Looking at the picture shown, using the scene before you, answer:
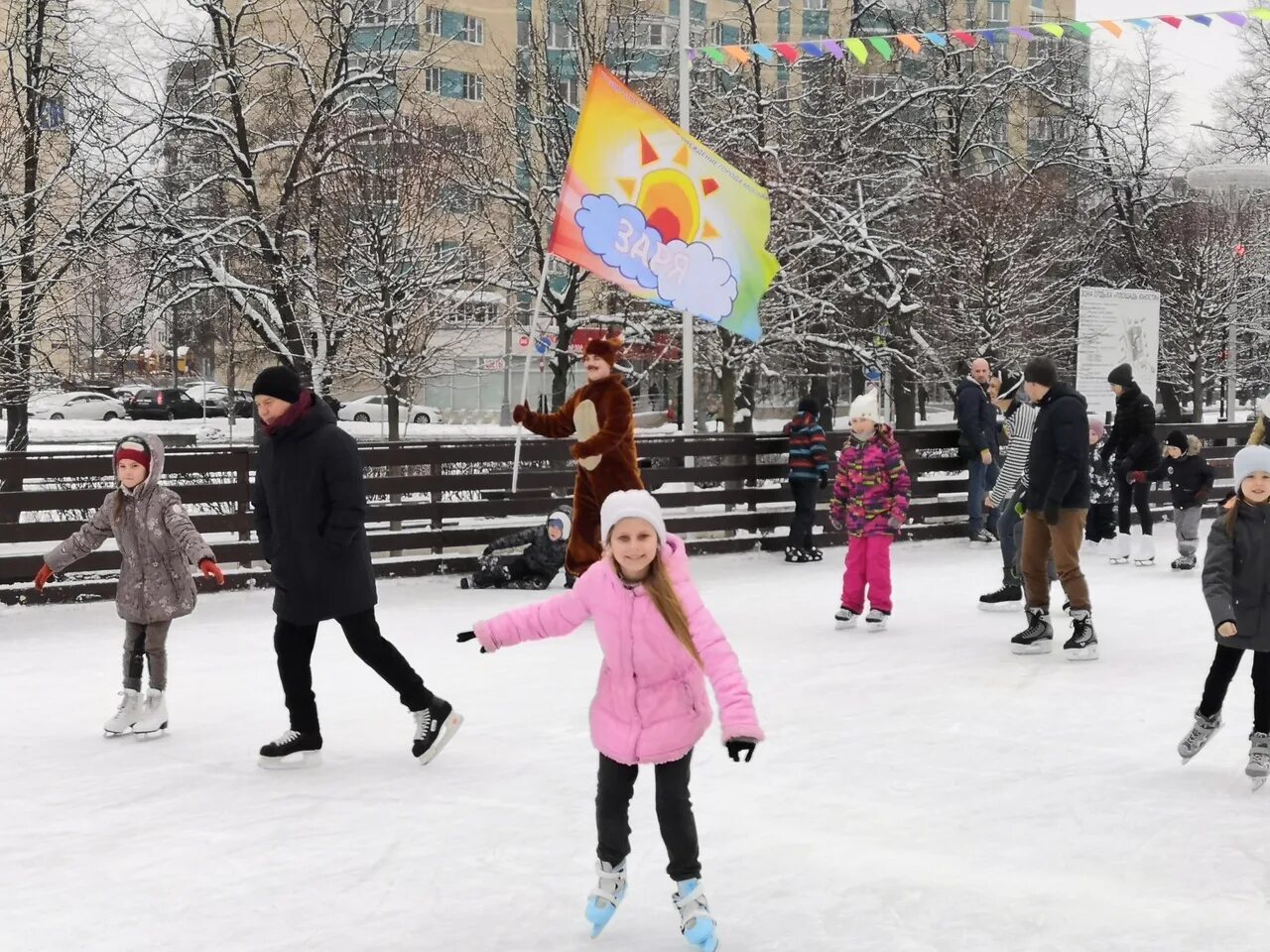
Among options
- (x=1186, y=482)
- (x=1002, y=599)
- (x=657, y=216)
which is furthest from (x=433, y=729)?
(x=1186, y=482)

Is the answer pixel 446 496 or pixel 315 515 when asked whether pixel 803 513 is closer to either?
pixel 446 496

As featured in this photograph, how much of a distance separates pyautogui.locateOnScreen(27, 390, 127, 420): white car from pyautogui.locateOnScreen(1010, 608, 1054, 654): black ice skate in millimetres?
40595

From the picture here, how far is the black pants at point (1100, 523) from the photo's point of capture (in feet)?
46.0

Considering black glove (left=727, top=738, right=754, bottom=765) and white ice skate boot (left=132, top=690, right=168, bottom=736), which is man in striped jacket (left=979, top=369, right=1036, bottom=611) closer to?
white ice skate boot (left=132, top=690, right=168, bottom=736)

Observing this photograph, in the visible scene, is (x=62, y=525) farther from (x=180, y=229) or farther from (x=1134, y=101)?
(x=1134, y=101)

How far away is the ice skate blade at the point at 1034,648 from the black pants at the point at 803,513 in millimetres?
4896

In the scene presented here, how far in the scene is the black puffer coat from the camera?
5824mm

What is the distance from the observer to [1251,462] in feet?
18.2

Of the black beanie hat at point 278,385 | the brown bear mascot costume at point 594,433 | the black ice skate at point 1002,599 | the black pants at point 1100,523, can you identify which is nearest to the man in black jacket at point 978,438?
the black pants at point 1100,523

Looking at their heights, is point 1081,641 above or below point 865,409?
below

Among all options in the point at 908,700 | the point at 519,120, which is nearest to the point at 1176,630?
the point at 908,700

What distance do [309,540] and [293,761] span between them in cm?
93

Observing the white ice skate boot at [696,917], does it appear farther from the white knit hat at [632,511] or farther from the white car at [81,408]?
the white car at [81,408]

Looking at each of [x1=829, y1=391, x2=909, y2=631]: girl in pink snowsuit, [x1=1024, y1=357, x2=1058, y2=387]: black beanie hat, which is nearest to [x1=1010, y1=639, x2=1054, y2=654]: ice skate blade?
[x1=829, y1=391, x2=909, y2=631]: girl in pink snowsuit
